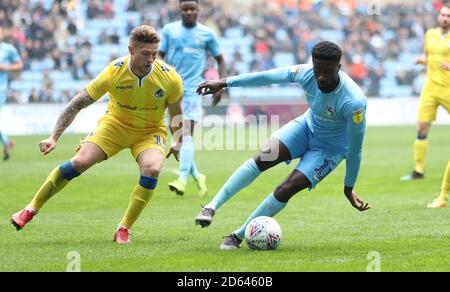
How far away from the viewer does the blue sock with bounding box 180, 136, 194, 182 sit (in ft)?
44.9

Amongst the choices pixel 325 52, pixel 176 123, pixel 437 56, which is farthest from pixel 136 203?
pixel 437 56

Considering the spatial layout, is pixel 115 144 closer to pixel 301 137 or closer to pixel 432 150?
pixel 301 137

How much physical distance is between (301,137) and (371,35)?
31.0m

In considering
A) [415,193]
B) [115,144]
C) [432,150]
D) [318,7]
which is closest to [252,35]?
[318,7]

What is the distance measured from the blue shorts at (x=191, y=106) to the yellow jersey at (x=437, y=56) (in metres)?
4.35

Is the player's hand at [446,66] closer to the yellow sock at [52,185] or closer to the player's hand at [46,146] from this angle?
the yellow sock at [52,185]

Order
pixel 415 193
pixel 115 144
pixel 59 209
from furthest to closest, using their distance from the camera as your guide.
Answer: pixel 415 193, pixel 59 209, pixel 115 144

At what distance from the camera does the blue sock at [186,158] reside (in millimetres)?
13688

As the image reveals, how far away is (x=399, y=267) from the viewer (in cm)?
761

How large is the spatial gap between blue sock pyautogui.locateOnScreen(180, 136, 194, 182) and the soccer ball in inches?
195

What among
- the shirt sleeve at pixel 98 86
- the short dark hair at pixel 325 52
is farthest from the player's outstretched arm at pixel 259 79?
the shirt sleeve at pixel 98 86

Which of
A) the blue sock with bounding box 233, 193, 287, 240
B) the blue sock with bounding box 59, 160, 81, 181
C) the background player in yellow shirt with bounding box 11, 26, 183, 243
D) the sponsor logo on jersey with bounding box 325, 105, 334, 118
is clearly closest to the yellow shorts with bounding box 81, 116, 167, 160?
the background player in yellow shirt with bounding box 11, 26, 183, 243

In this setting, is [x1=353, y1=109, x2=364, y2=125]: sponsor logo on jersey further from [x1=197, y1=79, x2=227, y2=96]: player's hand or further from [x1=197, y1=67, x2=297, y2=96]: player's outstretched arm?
[x1=197, y1=79, x2=227, y2=96]: player's hand

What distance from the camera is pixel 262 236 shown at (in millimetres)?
8641
